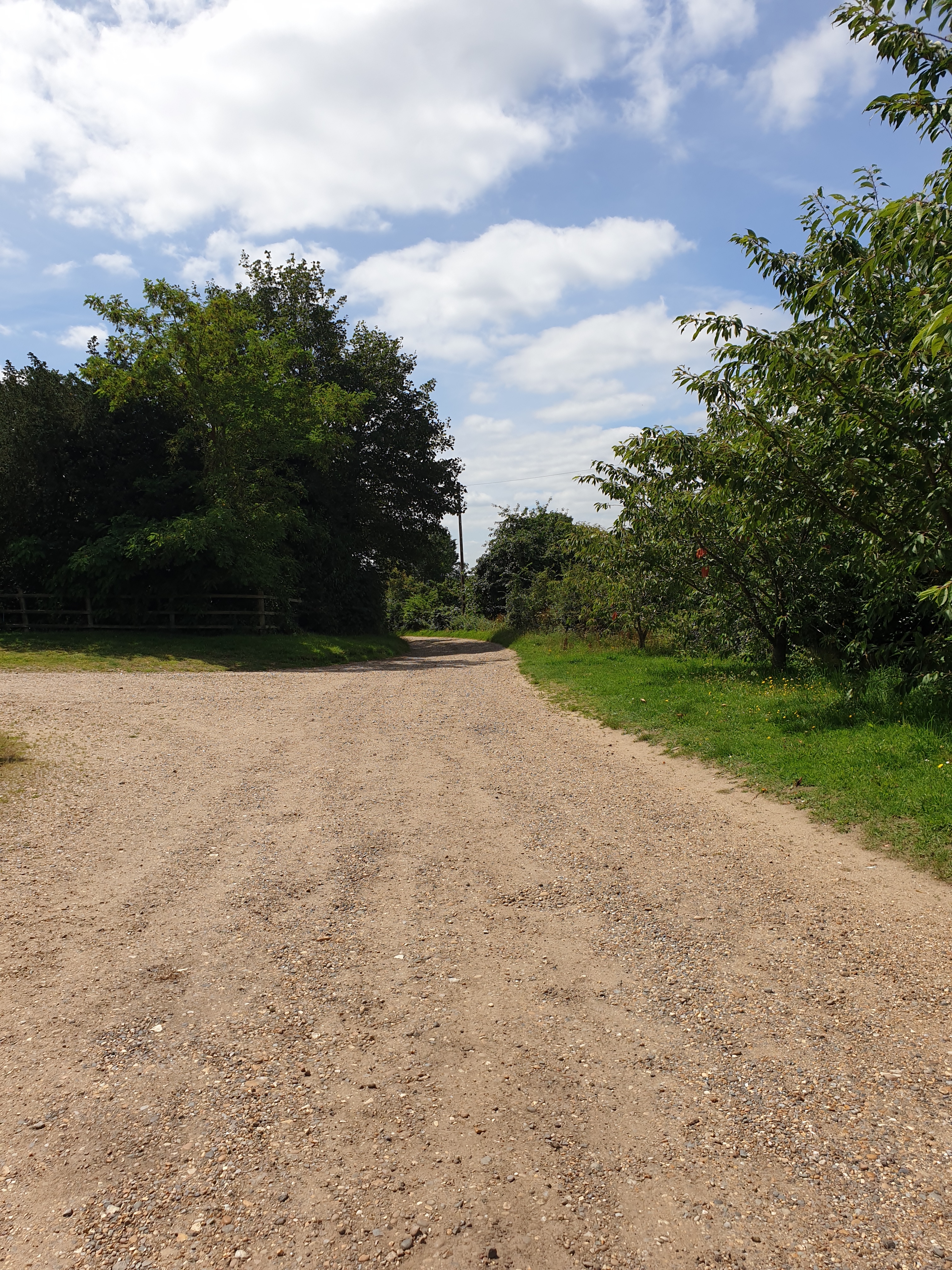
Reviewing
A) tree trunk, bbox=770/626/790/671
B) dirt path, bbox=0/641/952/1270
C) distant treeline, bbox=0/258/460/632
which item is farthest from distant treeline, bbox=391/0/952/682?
distant treeline, bbox=0/258/460/632

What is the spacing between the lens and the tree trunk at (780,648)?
11.4 m

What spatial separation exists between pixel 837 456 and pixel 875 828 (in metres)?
3.79

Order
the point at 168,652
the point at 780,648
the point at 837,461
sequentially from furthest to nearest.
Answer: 1. the point at 168,652
2. the point at 780,648
3. the point at 837,461

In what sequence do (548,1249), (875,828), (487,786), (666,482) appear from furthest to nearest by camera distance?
(666,482) < (487,786) < (875,828) < (548,1249)

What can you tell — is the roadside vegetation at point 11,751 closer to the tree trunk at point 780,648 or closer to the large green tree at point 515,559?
the tree trunk at point 780,648

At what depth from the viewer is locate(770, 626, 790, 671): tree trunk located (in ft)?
37.4

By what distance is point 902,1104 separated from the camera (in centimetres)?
276

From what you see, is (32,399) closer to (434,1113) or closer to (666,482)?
(666,482)

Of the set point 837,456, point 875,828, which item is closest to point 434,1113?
point 875,828

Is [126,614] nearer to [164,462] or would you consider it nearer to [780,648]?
[164,462]

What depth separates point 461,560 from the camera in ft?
176

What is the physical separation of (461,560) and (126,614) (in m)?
32.8

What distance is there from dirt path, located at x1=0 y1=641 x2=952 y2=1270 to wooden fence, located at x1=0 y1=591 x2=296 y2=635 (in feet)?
54.9

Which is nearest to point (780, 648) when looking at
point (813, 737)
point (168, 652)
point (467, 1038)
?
point (813, 737)
